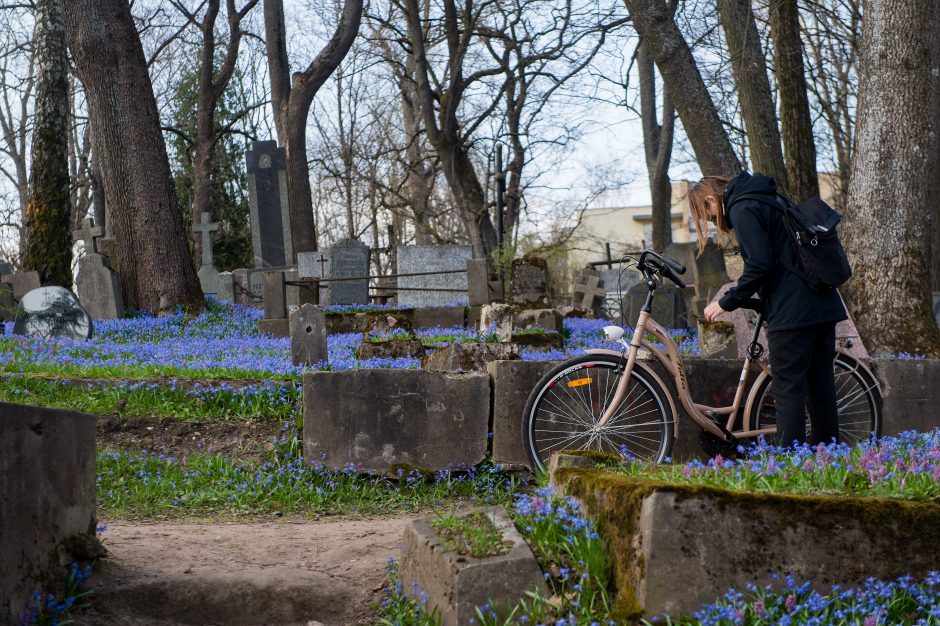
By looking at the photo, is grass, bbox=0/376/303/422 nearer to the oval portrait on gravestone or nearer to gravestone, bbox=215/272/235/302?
the oval portrait on gravestone

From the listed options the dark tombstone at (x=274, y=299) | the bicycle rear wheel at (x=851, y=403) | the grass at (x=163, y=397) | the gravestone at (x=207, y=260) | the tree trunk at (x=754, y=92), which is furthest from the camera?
the gravestone at (x=207, y=260)

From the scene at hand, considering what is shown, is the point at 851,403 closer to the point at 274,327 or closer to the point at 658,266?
the point at 658,266

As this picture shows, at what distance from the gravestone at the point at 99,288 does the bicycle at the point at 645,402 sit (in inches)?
399

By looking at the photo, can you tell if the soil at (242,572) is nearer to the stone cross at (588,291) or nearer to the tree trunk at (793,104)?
the tree trunk at (793,104)

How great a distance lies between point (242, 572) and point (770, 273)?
309 cm

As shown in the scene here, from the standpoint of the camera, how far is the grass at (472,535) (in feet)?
11.5

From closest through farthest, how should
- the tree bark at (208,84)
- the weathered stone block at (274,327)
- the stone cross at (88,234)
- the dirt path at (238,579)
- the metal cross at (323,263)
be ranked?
1. the dirt path at (238,579)
2. the weathered stone block at (274,327)
3. the metal cross at (323,263)
4. the stone cross at (88,234)
5. the tree bark at (208,84)

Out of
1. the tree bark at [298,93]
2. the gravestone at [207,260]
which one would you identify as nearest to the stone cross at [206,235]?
the gravestone at [207,260]

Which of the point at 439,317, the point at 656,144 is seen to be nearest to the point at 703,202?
the point at 439,317

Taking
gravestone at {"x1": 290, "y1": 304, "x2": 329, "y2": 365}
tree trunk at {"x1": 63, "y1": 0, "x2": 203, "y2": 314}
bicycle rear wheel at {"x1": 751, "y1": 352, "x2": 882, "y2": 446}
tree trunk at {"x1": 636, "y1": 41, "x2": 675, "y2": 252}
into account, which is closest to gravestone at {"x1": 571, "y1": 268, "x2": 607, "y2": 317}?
tree trunk at {"x1": 636, "y1": 41, "x2": 675, "y2": 252}

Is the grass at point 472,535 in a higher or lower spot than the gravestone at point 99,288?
lower

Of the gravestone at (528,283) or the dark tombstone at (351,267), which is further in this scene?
the dark tombstone at (351,267)

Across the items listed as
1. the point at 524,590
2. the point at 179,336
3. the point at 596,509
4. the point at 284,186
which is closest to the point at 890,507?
the point at 596,509

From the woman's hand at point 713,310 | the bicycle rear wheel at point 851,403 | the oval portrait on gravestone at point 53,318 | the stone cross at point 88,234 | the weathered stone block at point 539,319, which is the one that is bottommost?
the bicycle rear wheel at point 851,403
